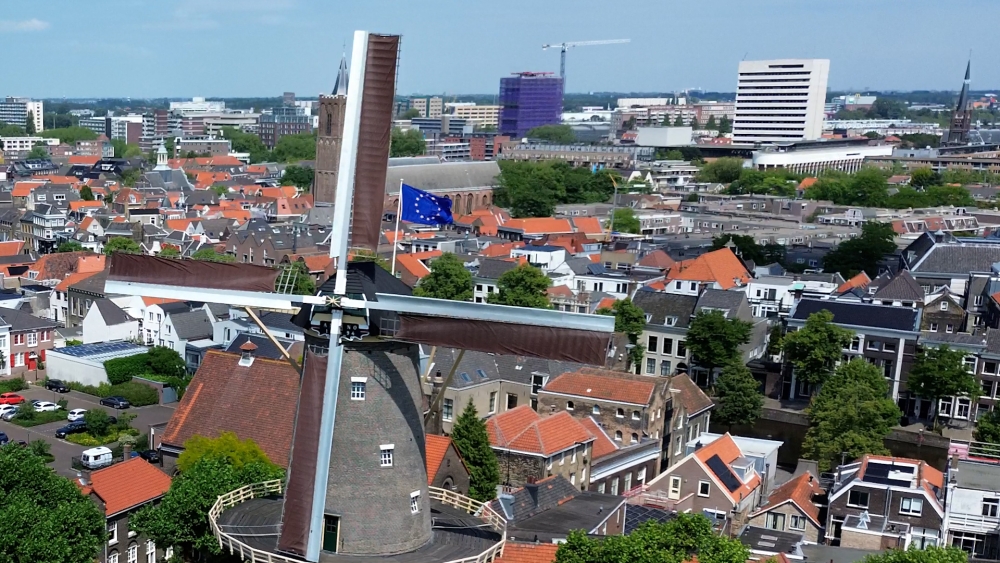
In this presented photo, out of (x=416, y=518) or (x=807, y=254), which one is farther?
(x=807, y=254)

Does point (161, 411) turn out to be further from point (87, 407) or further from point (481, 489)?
point (481, 489)

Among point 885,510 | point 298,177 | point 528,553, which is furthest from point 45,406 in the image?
point 298,177

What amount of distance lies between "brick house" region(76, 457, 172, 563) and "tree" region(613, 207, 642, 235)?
3363 inches

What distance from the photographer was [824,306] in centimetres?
6475

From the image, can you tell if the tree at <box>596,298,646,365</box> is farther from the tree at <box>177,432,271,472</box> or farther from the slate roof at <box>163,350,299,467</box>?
the tree at <box>177,432,271,472</box>

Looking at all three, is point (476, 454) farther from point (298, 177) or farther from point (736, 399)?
point (298, 177)

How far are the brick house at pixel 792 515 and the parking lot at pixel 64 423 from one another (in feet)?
89.3

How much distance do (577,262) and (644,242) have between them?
20.1 metres

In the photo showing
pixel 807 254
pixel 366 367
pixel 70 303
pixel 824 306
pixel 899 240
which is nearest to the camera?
pixel 366 367

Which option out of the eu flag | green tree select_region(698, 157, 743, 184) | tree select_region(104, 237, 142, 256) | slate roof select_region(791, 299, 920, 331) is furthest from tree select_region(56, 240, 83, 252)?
green tree select_region(698, 157, 743, 184)

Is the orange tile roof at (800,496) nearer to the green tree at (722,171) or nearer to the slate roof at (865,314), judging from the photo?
the slate roof at (865,314)

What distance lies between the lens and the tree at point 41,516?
88.6ft

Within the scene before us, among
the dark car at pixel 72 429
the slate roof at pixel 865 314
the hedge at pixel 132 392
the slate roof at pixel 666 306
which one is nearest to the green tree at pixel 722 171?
the slate roof at pixel 666 306

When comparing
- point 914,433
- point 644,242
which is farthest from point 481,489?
point 644,242
